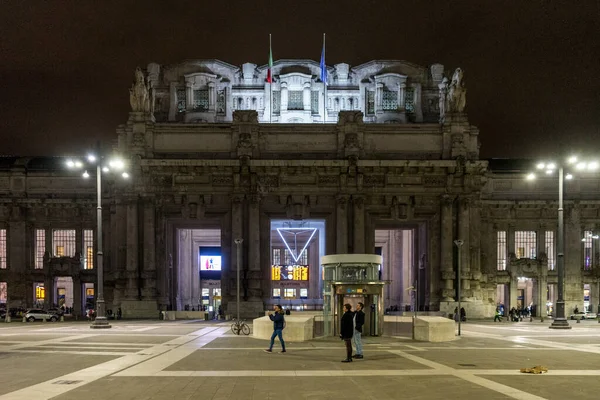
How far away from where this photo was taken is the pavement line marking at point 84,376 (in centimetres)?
1509

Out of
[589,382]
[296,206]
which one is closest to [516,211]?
[296,206]

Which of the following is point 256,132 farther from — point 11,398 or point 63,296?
point 11,398

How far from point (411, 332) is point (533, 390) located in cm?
1748

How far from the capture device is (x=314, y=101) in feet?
250

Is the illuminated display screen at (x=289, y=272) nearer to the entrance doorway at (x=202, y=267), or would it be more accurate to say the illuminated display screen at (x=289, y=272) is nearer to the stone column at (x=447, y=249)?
the entrance doorway at (x=202, y=267)

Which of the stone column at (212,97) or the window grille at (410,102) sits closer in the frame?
the stone column at (212,97)

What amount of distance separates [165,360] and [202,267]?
6125cm

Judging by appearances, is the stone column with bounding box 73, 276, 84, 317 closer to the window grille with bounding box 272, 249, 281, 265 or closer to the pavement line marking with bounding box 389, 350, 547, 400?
the window grille with bounding box 272, 249, 281, 265

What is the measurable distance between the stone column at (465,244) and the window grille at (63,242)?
138 ft

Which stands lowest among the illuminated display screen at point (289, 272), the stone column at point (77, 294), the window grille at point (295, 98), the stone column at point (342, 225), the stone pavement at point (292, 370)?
the stone column at point (77, 294)

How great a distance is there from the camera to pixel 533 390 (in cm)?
1592

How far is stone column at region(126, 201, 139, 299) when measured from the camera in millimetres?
64438

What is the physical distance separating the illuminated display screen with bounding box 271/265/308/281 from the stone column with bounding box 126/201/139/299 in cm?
2072

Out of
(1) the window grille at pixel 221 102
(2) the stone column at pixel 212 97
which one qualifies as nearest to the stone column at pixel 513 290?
(1) the window grille at pixel 221 102
